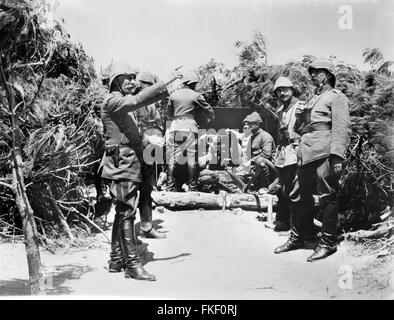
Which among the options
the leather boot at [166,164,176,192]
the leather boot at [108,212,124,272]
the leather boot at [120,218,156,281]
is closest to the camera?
the leather boot at [120,218,156,281]

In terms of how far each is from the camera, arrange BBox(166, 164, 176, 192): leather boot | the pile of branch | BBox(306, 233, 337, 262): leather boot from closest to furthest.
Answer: BBox(306, 233, 337, 262): leather boot, the pile of branch, BBox(166, 164, 176, 192): leather boot

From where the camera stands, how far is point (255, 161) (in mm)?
5887

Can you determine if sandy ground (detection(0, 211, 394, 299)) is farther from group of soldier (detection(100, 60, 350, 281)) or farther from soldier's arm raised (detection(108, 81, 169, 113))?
soldier's arm raised (detection(108, 81, 169, 113))

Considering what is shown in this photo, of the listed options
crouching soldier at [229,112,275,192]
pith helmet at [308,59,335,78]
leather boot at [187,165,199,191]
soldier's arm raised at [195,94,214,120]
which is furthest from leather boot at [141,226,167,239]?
pith helmet at [308,59,335,78]

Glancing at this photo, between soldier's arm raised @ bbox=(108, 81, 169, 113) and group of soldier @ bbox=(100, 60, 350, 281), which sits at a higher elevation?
soldier's arm raised @ bbox=(108, 81, 169, 113)

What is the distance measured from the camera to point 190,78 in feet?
19.1

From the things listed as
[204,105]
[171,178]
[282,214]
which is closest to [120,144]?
[171,178]

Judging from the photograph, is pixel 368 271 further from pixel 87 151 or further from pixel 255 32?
pixel 87 151

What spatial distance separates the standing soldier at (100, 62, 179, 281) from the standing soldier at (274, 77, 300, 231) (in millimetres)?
1374

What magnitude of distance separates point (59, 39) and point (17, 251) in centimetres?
205

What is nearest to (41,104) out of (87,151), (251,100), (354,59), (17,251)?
(87,151)

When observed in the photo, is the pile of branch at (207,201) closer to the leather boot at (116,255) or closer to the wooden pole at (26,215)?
the leather boot at (116,255)

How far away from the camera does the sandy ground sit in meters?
4.96

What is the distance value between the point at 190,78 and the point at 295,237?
184 cm
